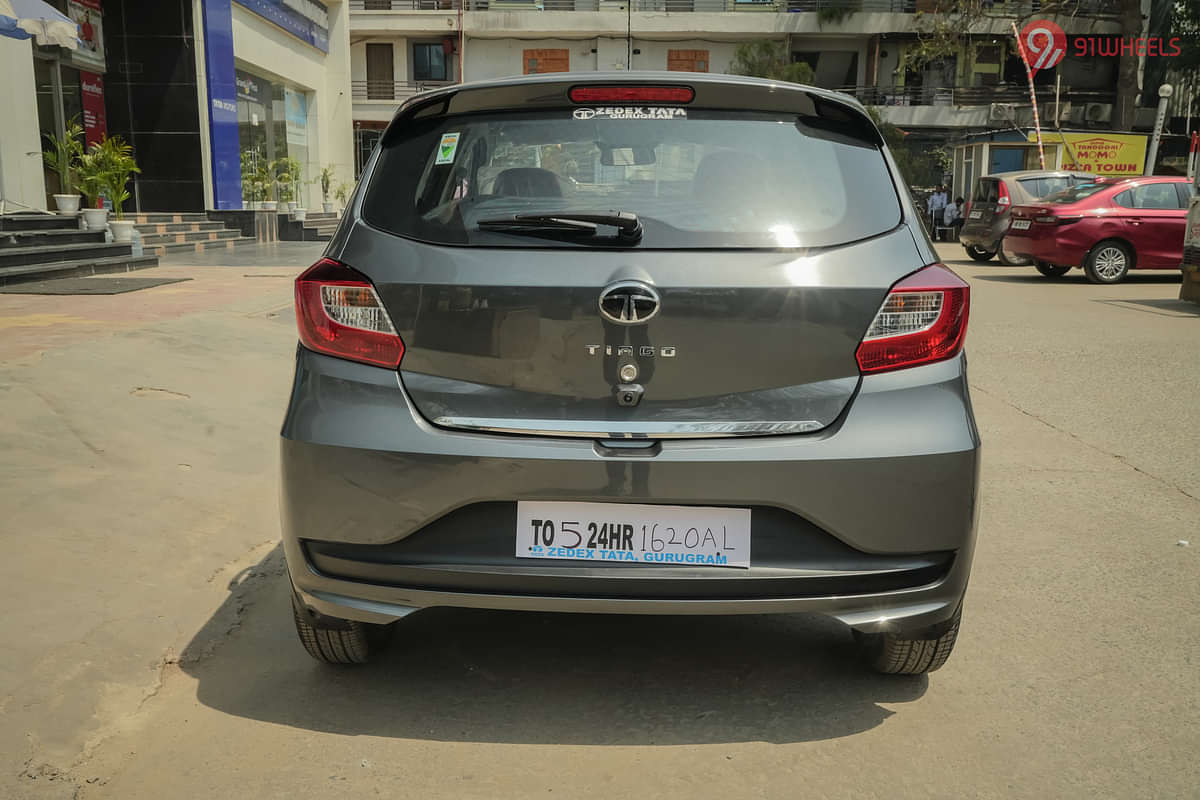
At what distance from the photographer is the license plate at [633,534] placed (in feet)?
9.29

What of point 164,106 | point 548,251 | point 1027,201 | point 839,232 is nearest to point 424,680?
point 548,251

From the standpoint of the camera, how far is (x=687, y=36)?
51062mm

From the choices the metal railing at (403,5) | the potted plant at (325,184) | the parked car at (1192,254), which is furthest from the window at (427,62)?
the parked car at (1192,254)

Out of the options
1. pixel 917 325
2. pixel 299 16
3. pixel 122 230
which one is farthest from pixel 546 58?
pixel 917 325

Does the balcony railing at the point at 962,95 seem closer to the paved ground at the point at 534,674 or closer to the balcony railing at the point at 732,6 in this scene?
the balcony railing at the point at 732,6

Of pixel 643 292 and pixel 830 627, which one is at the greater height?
pixel 643 292

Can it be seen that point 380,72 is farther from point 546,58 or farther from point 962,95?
point 962,95

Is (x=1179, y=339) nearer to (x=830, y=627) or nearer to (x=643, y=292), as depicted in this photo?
(x=830, y=627)

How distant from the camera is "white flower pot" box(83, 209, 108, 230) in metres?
17.2

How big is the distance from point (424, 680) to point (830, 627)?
1.35m

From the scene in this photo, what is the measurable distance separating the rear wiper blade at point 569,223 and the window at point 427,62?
52.2 meters

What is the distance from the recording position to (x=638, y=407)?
2852 mm

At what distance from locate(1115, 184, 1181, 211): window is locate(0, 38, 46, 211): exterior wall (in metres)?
17.1

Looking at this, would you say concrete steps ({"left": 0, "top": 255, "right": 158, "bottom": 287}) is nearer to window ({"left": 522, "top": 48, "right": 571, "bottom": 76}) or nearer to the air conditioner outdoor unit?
the air conditioner outdoor unit
